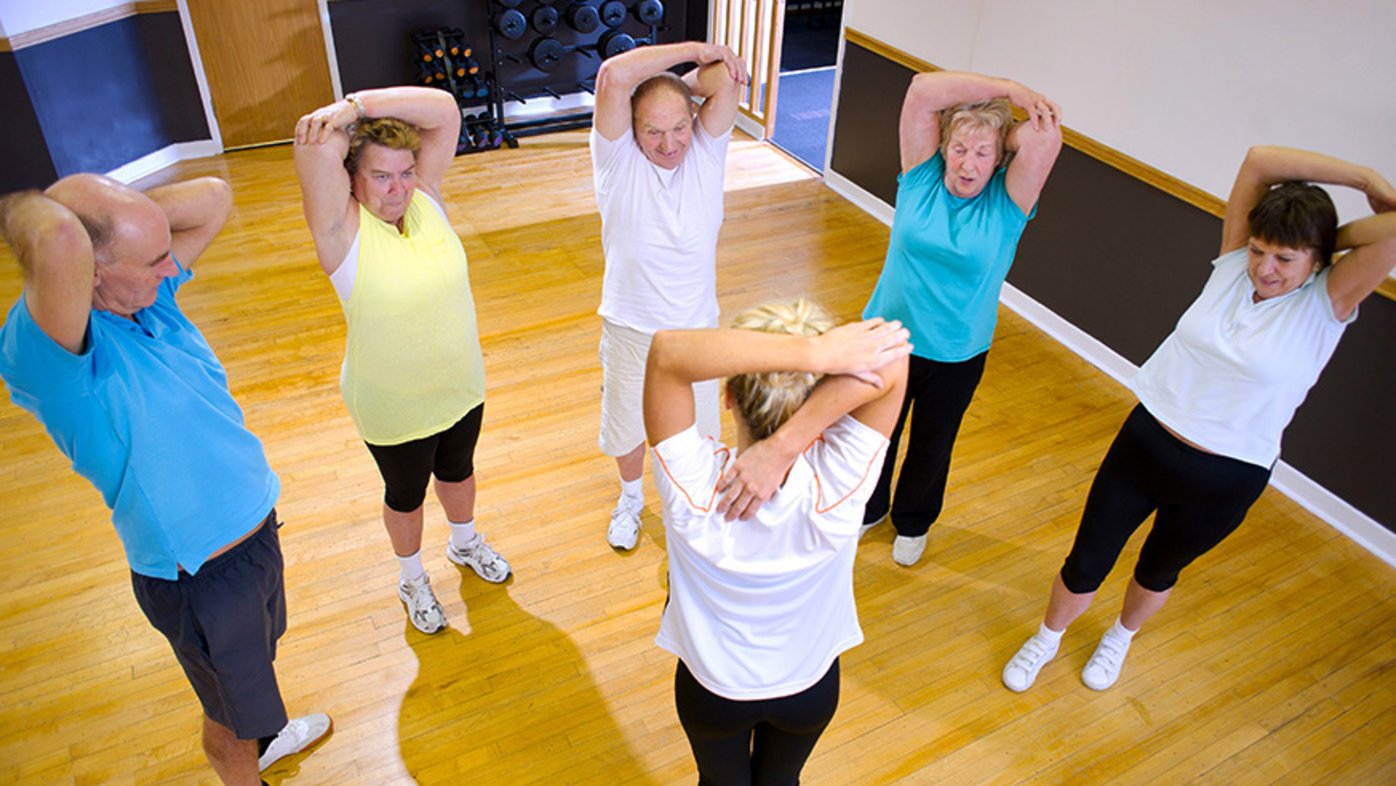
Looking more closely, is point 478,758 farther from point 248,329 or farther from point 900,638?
point 248,329

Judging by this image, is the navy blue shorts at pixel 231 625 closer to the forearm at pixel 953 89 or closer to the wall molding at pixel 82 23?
the forearm at pixel 953 89

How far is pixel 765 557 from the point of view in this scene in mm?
1444

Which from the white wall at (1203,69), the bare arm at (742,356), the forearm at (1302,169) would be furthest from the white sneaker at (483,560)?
the white wall at (1203,69)

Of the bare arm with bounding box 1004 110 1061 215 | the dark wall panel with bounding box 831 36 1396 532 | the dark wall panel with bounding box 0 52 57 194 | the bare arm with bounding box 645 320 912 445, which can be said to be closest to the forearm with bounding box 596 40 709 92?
the bare arm with bounding box 1004 110 1061 215

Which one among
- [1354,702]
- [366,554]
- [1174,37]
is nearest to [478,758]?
[366,554]

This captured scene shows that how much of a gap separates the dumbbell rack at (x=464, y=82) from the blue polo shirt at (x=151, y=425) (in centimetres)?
417

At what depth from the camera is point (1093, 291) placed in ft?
13.4

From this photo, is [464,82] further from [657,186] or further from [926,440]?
[926,440]

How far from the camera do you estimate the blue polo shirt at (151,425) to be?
154 cm

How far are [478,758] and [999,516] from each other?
193cm

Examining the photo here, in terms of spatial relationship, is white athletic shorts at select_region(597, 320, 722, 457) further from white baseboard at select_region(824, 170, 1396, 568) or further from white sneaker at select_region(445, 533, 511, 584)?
white baseboard at select_region(824, 170, 1396, 568)

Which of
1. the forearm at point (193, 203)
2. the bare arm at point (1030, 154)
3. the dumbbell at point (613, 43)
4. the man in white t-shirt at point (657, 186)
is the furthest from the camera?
the dumbbell at point (613, 43)

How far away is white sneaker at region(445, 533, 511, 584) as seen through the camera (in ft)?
9.50

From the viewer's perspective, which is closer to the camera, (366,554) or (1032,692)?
(1032,692)
